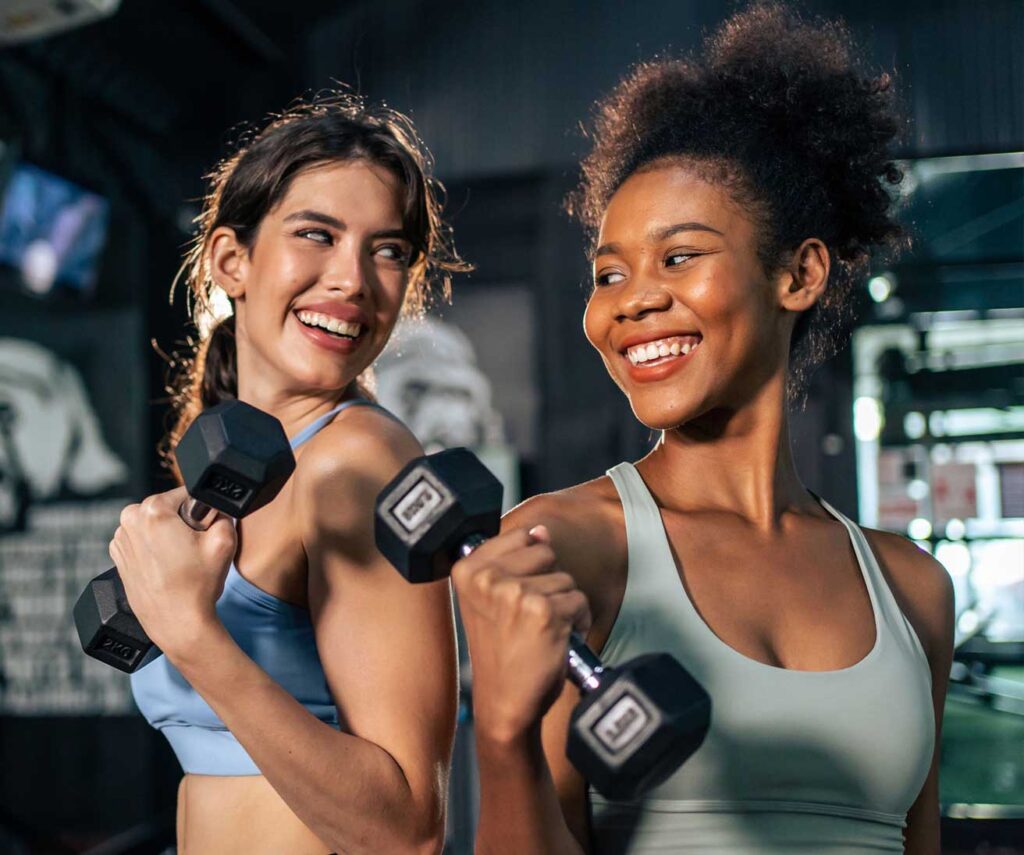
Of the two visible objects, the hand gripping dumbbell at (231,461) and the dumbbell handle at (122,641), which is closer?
the hand gripping dumbbell at (231,461)

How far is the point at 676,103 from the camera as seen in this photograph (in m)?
1.39

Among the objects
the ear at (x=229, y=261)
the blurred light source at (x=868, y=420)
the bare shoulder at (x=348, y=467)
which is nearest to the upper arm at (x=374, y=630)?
the bare shoulder at (x=348, y=467)

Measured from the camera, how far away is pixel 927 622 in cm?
133

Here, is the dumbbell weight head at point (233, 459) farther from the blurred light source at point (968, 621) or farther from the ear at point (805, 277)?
the blurred light source at point (968, 621)

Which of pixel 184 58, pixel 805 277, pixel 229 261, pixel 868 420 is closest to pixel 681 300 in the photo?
pixel 805 277

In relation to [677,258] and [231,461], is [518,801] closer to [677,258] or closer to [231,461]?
[231,461]

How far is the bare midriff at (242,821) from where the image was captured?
1.24 metres

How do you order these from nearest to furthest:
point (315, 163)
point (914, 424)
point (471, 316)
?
point (315, 163) < point (914, 424) < point (471, 316)

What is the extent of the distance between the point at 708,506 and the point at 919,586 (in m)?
0.29

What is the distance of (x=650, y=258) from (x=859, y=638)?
48cm

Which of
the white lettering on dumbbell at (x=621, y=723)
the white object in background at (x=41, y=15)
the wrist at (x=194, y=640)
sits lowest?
the white lettering on dumbbell at (x=621, y=723)

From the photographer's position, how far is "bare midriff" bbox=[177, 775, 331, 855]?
1238 millimetres

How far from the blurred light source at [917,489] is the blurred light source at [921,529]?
88 mm

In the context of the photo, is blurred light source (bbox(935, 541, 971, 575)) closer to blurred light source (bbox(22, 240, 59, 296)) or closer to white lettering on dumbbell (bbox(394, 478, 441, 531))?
blurred light source (bbox(22, 240, 59, 296))
